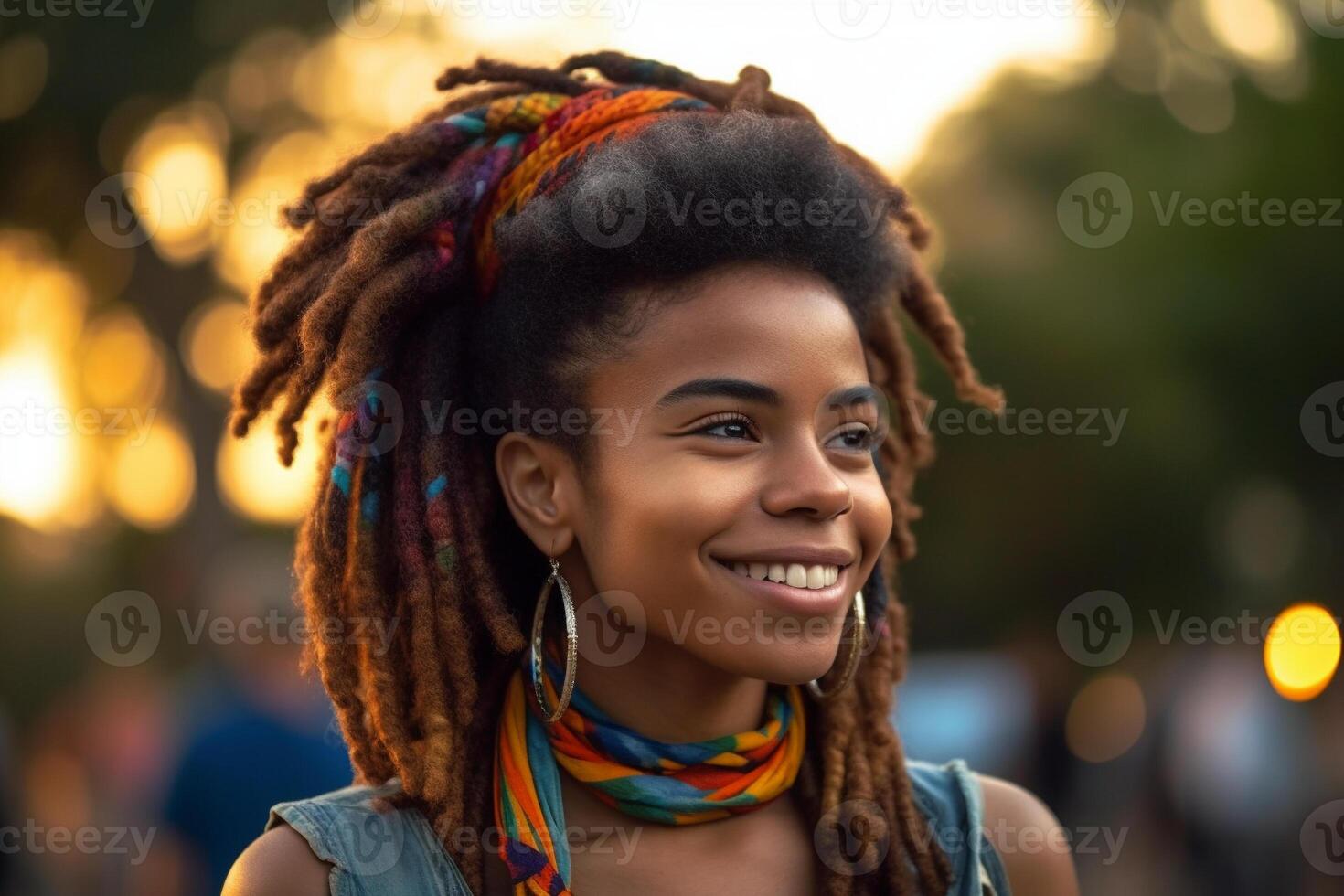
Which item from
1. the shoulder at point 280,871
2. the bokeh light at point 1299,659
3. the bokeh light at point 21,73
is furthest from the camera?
the bokeh light at point 21,73

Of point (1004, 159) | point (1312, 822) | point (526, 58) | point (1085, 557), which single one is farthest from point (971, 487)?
point (526, 58)

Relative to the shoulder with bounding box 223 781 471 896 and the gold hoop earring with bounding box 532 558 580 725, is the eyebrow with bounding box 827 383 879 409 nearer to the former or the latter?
the gold hoop earring with bounding box 532 558 580 725

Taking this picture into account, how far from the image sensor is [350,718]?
3.17 m

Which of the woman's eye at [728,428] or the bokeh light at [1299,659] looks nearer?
the woman's eye at [728,428]

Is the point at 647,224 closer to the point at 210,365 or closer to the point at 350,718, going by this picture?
the point at 350,718

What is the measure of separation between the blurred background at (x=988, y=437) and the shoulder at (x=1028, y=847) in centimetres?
154

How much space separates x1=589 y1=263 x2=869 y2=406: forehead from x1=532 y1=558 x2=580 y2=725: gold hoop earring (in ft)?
1.22

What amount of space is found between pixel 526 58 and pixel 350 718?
1.55m

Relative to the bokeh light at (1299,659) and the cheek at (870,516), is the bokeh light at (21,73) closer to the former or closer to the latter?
the bokeh light at (1299,659)

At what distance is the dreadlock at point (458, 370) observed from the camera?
118 inches

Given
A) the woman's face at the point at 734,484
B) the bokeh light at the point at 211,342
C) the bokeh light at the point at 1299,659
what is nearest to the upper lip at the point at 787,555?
the woman's face at the point at 734,484

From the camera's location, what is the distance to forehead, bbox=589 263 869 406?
2914mm

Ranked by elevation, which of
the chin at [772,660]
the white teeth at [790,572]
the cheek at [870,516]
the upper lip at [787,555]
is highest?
the cheek at [870,516]

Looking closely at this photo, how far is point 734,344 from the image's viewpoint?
2920 millimetres
